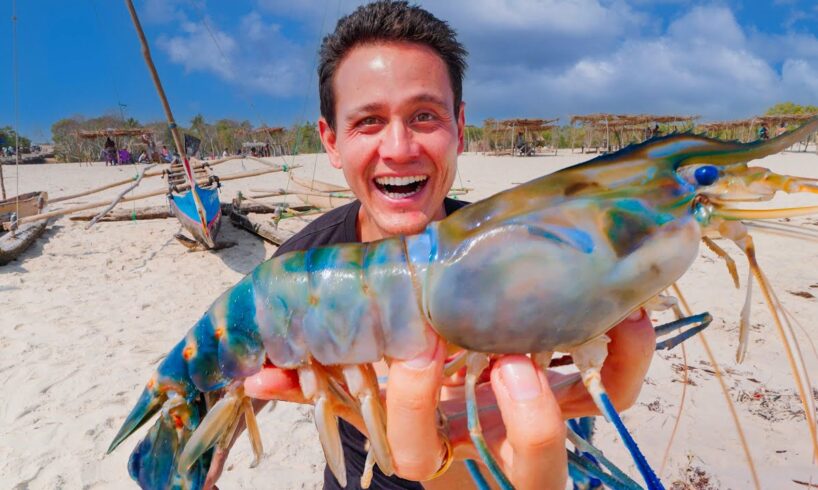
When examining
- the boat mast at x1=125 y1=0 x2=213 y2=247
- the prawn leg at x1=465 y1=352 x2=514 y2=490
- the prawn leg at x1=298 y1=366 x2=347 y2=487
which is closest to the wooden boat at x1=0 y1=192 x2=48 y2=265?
the boat mast at x1=125 y1=0 x2=213 y2=247

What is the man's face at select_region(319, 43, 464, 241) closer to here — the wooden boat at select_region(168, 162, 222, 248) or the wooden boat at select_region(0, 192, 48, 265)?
the wooden boat at select_region(168, 162, 222, 248)

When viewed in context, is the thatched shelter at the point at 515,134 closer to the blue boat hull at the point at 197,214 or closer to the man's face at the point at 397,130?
the blue boat hull at the point at 197,214

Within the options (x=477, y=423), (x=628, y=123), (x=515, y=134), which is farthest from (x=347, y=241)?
(x=515, y=134)

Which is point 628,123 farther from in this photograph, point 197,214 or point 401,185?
point 401,185

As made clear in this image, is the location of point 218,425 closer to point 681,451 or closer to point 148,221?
point 681,451

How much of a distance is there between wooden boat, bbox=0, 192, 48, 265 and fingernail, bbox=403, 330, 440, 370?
9054 millimetres

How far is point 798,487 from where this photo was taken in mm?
2592

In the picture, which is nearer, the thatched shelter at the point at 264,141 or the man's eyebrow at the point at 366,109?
the man's eyebrow at the point at 366,109

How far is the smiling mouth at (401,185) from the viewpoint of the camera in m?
1.81

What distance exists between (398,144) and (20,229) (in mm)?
10329

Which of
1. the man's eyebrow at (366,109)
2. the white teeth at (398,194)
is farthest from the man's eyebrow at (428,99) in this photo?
the white teeth at (398,194)

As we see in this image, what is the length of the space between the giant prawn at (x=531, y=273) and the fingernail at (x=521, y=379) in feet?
0.12

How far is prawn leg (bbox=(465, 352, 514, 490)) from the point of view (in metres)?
1.21

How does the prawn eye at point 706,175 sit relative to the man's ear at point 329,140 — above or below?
below
